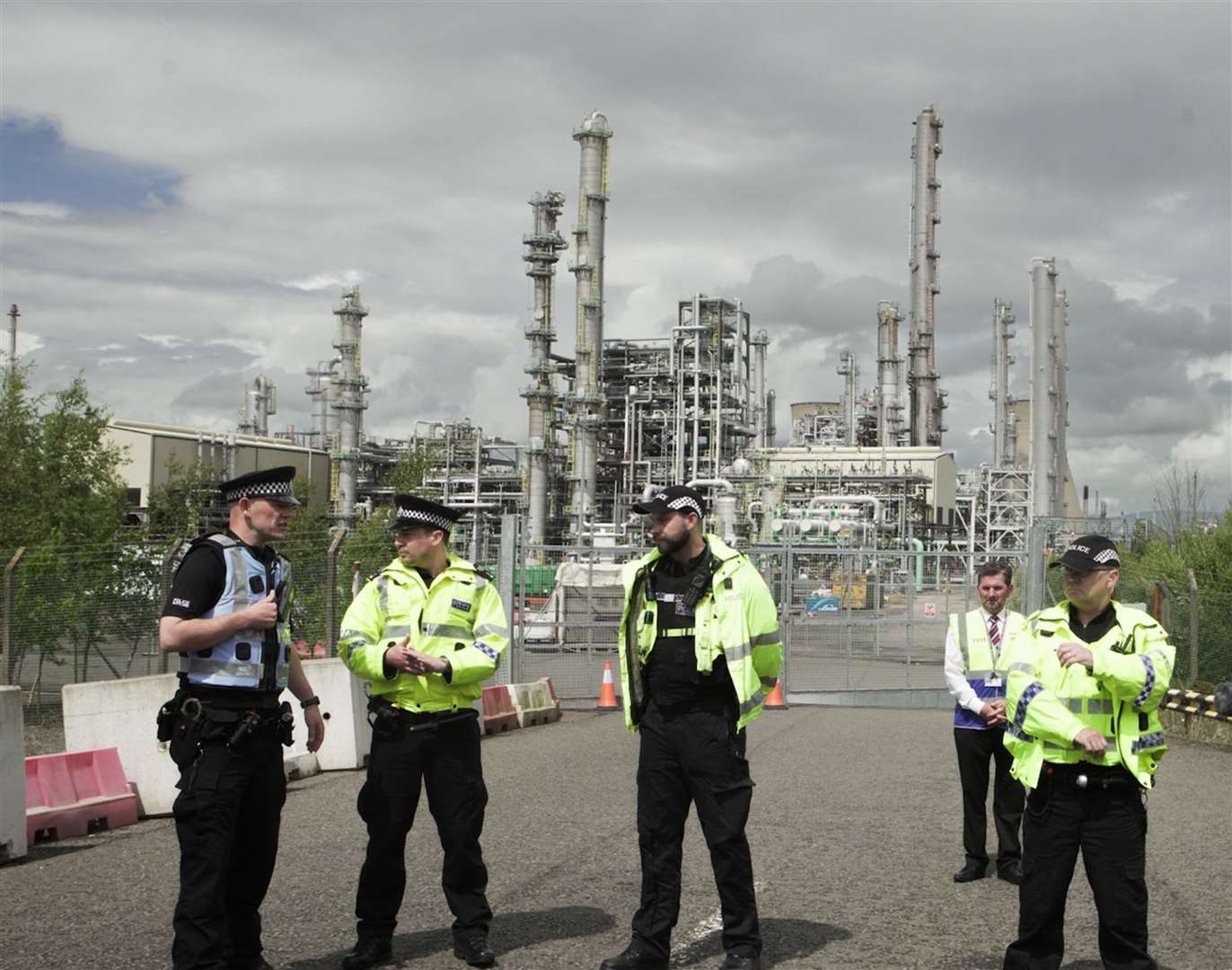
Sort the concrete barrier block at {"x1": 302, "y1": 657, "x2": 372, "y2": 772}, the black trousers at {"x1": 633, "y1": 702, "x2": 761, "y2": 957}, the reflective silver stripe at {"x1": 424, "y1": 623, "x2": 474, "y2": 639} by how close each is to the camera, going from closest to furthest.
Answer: the black trousers at {"x1": 633, "y1": 702, "x2": 761, "y2": 957}, the reflective silver stripe at {"x1": 424, "y1": 623, "x2": 474, "y2": 639}, the concrete barrier block at {"x1": 302, "y1": 657, "x2": 372, "y2": 772}

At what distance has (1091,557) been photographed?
17.4 feet

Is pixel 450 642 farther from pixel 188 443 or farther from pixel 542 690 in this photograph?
pixel 188 443

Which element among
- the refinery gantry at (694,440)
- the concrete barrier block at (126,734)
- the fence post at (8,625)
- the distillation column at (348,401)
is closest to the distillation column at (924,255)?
the refinery gantry at (694,440)

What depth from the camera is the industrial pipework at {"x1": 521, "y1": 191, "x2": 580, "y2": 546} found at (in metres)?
69.2

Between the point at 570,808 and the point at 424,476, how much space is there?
6503 centimetres

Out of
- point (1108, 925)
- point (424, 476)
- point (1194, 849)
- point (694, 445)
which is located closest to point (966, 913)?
point (1108, 925)

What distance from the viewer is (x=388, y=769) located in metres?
5.86

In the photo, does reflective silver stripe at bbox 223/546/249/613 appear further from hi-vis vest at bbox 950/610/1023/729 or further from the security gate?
the security gate

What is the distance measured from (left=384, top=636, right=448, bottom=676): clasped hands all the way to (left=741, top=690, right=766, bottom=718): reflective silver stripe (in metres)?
1.23

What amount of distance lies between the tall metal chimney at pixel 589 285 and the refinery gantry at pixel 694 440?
9 centimetres

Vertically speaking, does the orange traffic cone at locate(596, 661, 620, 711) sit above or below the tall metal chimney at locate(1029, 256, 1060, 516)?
below

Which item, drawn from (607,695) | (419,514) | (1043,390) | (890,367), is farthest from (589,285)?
(419,514)

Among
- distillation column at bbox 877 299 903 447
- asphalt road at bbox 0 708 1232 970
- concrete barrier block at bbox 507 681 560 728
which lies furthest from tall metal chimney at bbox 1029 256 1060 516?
asphalt road at bbox 0 708 1232 970

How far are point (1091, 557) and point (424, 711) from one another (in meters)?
2.75
